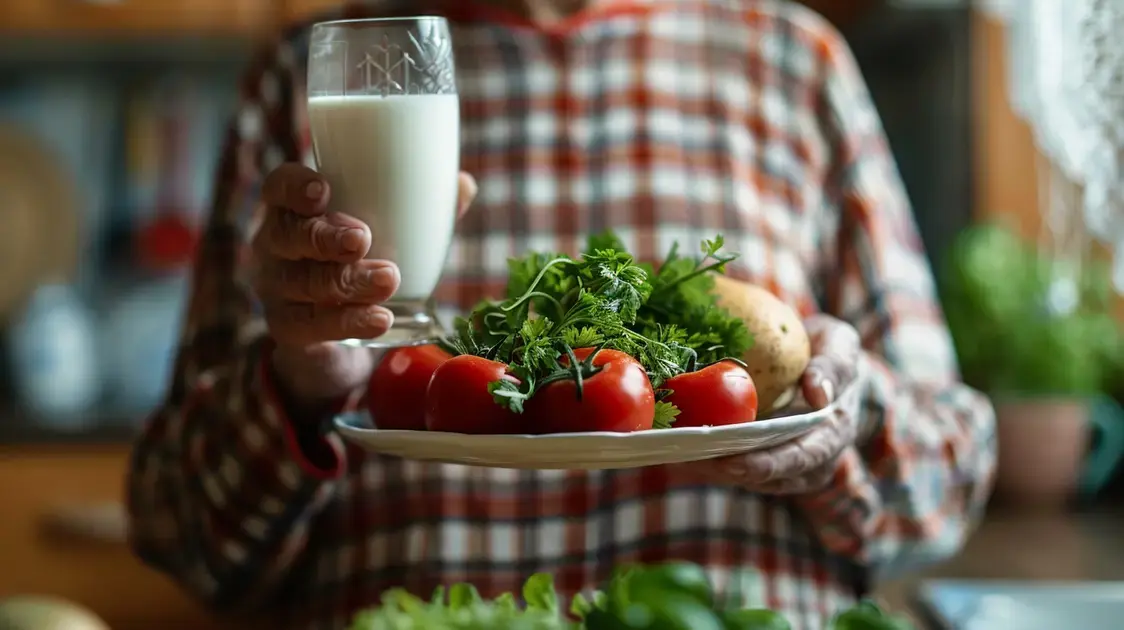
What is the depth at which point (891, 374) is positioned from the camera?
1.12 metres

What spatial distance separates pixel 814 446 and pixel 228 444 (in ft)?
1.75

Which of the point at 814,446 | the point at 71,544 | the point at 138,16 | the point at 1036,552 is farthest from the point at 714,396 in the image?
the point at 138,16

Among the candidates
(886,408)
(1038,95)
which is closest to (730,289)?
(886,408)

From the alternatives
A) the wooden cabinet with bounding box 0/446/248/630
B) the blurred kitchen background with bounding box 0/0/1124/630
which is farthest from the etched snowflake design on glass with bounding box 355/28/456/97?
the wooden cabinet with bounding box 0/446/248/630

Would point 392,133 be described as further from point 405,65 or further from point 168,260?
point 168,260

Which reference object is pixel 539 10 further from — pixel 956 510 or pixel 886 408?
pixel 956 510

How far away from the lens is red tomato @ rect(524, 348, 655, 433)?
61cm

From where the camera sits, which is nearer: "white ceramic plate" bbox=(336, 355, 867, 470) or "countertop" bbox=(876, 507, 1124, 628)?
"white ceramic plate" bbox=(336, 355, 867, 470)

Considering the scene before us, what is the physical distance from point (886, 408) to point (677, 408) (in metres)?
0.45

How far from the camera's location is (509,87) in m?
1.21

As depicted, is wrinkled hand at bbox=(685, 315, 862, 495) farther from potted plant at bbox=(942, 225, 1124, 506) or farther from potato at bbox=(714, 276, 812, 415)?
potted plant at bbox=(942, 225, 1124, 506)

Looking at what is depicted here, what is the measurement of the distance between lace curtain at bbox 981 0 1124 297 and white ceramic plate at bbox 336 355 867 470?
477mm

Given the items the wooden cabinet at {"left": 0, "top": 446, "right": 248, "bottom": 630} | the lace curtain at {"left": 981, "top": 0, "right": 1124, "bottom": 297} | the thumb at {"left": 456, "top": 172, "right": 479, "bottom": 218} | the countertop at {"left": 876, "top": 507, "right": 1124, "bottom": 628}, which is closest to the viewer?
the thumb at {"left": 456, "top": 172, "right": 479, "bottom": 218}

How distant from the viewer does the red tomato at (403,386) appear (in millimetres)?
722
